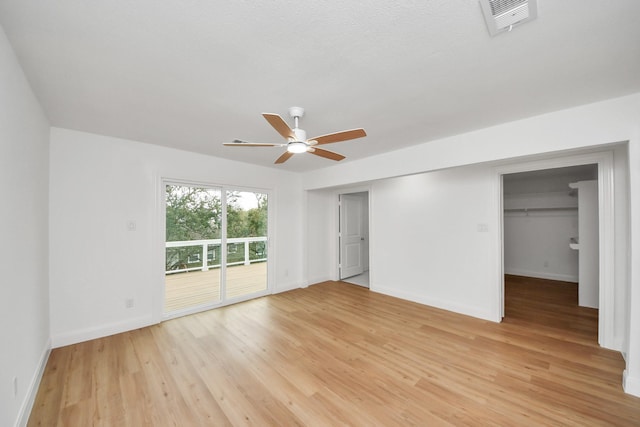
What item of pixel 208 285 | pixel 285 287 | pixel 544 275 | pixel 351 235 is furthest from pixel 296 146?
pixel 544 275

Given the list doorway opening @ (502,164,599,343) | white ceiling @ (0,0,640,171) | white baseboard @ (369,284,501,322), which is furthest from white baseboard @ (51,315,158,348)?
doorway opening @ (502,164,599,343)

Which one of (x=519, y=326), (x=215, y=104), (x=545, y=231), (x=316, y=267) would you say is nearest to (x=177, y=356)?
(x=215, y=104)

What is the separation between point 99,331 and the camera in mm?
3051

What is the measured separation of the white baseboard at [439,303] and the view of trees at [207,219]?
2.51 m

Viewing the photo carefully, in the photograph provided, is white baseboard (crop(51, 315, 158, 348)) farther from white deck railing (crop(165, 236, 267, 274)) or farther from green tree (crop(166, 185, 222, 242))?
green tree (crop(166, 185, 222, 242))

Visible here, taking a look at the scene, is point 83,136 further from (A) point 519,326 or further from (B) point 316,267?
(A) point 519,326

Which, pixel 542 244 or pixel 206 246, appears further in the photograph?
pixel 542 244

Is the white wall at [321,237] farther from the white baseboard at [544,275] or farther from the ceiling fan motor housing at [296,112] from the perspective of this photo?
the white baseboard at [544,275]

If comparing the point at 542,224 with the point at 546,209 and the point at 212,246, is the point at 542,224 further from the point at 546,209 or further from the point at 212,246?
the point at 212,246

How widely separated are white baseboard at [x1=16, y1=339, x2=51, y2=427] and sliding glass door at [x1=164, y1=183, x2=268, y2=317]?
1.29 metres

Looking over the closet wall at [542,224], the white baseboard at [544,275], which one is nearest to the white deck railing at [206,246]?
the closet wall at [542,224]

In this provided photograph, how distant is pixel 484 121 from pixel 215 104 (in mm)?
2773

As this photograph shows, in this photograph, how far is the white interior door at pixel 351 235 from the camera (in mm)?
6008

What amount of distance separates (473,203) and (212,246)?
4.24 meters
